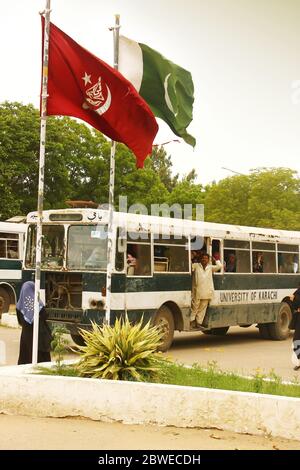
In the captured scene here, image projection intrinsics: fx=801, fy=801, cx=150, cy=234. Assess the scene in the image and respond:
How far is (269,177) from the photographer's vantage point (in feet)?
140

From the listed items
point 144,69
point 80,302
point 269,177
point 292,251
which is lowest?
point 80,302

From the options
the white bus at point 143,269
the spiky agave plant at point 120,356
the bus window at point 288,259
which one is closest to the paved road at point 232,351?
the white bus at point 143,269

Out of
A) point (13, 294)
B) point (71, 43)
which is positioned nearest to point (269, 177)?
point (13, 294)

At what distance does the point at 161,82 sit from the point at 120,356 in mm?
5078

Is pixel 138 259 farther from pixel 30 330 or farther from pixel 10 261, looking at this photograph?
pixel 10 261

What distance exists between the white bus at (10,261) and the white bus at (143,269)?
28.2ft

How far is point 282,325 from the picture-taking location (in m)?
19.5

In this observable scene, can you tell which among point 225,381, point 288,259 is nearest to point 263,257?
point 288,259

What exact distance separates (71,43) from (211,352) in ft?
26.4

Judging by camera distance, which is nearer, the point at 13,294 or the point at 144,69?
the point at 144,69

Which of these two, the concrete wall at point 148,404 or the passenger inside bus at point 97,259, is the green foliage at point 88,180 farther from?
the concrete wall at point 148,404

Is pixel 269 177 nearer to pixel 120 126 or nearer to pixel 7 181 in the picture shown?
pixel 7 181

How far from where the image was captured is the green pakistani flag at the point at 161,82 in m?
11.9

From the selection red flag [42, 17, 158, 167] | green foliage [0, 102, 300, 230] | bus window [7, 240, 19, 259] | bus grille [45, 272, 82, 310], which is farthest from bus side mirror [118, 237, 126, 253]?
green foliage [0, 102, 300, 230]
